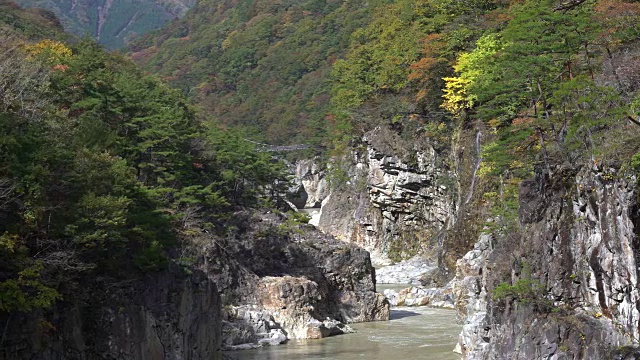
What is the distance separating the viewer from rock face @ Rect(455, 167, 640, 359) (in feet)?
54.3

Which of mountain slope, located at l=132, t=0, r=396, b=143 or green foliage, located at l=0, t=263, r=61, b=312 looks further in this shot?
mountain slope, located at l=132, t=0, r=396, b=143

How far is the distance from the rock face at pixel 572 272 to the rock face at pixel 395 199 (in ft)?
88.8

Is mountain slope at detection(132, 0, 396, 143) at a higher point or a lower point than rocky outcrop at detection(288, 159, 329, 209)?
higher

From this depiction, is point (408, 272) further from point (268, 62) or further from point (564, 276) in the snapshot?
point (268, 62)

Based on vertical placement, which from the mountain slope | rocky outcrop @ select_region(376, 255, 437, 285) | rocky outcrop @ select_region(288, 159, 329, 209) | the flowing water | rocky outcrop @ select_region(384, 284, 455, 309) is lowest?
the flowing water

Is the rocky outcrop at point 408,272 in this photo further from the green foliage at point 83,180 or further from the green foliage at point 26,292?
the green foliage at point 26,292

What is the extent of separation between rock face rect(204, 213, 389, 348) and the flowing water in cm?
91

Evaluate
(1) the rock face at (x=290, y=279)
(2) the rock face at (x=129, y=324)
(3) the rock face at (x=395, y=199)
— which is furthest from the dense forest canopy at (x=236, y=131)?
(1) the rock face at (x=290, y=279)

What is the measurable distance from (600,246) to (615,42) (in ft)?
27.3

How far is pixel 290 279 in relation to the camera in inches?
1265

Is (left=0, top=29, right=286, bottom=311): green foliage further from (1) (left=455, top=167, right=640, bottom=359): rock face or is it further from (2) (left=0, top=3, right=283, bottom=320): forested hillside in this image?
(1) (left=455, top=167, right=640, bottom=359): rock face

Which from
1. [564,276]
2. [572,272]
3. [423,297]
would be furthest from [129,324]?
[423,297]

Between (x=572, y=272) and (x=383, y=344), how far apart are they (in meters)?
12.0

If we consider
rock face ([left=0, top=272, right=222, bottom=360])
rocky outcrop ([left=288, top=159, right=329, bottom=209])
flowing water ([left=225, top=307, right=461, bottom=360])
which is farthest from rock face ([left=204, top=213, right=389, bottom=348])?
rocky outcrop ([left=288, top=159, right=329, bottom=209])
